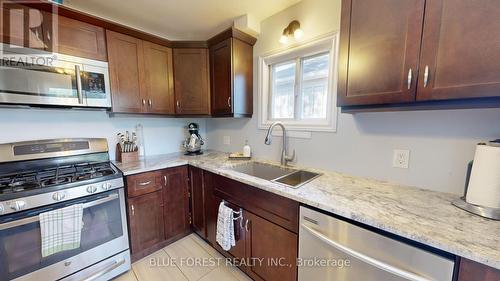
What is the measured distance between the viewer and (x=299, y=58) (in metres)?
1.81

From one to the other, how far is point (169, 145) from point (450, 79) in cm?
269

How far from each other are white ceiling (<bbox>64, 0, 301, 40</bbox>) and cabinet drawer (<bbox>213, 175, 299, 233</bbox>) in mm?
1602

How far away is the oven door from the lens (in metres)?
1.13

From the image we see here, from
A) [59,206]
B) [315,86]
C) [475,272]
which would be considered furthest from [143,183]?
[475,272]

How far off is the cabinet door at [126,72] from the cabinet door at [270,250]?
63.7 inches

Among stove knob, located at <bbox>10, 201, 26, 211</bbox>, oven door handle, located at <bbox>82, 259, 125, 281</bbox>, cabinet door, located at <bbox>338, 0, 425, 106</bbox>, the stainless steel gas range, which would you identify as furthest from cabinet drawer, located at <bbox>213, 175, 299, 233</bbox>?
stove knob, located at <bbox>10, 201, 26, 211</bbox>

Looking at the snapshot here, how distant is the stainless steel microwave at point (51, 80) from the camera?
51.2 inches

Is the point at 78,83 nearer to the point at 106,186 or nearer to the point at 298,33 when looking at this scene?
the point at 106,186

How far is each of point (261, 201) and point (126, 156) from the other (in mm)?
1581

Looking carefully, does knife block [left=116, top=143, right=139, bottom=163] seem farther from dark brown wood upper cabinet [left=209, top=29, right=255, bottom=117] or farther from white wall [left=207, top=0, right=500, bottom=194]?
white wall [left=207, top=0, right=500, bottom=194]

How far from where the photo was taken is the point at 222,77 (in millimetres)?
2068

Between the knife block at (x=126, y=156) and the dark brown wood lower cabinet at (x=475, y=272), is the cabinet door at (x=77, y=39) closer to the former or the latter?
the knife block at (x=126, y=156)

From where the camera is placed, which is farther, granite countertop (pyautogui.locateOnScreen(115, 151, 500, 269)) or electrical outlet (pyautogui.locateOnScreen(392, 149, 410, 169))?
electrical outlet (pyautogui.locateOnScreen(392, 149, 410, 169))

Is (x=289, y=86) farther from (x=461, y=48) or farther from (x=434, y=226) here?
(x=434, y=226)
